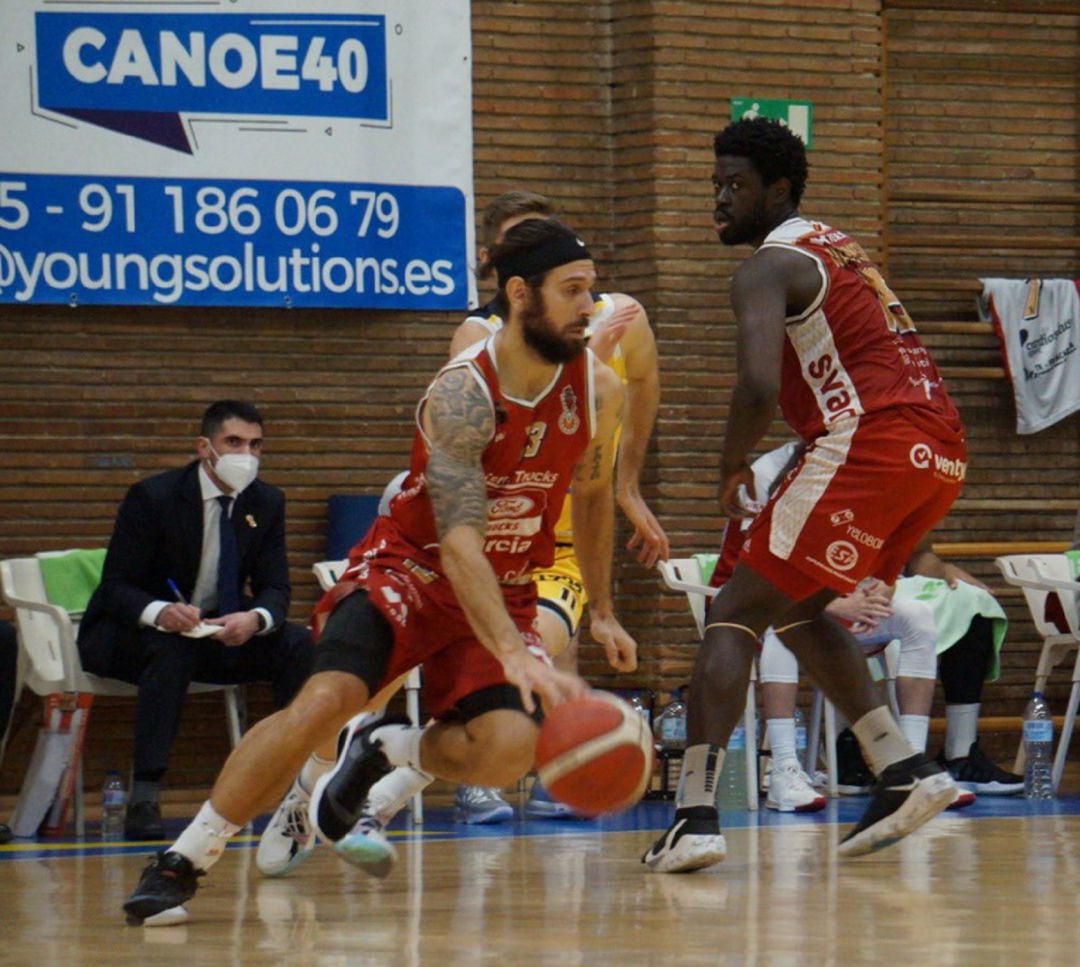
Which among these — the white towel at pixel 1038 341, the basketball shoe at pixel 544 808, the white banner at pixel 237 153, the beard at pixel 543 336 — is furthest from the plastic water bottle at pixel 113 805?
the white towel at pixel 1038 341

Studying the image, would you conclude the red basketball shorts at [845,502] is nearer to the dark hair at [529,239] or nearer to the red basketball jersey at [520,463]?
the red basketball jersey at [520,463]

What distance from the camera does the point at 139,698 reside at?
26.8ft

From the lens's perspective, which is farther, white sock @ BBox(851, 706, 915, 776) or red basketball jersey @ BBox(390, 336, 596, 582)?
white sock @ BBox(851, 706, 915, 776)

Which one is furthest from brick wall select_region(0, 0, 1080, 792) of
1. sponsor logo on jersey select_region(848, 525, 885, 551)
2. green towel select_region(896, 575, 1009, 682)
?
sponsor logo on jersey select_region(848, 525, 885, 551)

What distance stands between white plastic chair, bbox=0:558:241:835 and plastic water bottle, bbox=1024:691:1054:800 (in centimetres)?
354

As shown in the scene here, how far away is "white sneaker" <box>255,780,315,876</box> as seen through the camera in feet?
20.1

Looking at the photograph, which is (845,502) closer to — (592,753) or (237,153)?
(592,753)

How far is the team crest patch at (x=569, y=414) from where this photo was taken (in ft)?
17.6

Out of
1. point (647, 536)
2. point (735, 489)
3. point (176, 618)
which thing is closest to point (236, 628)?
point (176, 618)

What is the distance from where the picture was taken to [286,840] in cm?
620

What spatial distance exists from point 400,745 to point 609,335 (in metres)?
1.90

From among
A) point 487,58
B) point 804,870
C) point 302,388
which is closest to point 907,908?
point 804,870

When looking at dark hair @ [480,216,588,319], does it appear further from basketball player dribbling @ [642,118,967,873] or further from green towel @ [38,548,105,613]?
green towel @ [38,548,105,613]

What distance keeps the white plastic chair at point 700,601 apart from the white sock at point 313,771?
3.04m
